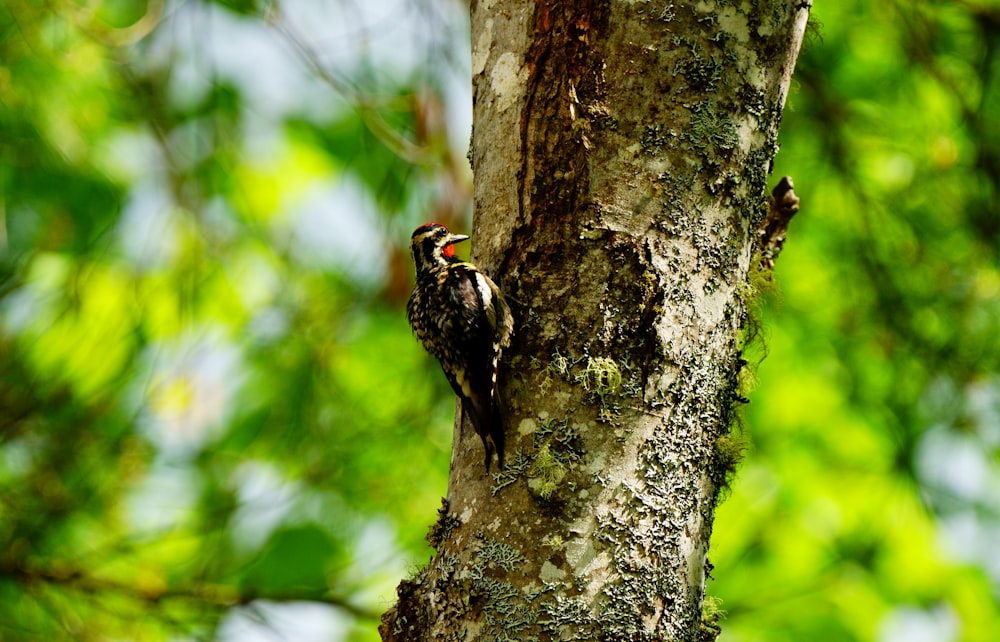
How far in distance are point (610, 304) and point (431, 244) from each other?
1657 mm

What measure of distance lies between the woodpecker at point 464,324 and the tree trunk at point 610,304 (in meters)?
0.05

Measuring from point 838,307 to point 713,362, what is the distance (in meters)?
3.24

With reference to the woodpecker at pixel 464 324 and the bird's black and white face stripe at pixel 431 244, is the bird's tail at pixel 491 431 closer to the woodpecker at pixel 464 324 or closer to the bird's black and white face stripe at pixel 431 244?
the woodpecker at pixel 464 324

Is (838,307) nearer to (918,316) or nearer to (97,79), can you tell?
(918,316)

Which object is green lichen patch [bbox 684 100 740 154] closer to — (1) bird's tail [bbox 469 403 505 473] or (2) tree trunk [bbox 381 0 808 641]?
(2) tree trunk [bbox 381 0 808 641]

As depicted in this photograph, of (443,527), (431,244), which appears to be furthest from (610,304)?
(431,244)

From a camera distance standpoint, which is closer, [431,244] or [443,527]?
[443,527]

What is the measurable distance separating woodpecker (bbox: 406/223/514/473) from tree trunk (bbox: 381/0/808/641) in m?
0.05

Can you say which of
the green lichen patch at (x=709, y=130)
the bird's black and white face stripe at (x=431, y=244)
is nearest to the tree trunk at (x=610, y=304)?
the green lichen patch at (x=709, y=130)

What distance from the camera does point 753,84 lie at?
7.58 ft

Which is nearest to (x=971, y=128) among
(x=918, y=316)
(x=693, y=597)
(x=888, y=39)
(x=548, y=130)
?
(x=888, y=39)

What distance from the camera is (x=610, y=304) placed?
2.13 metres

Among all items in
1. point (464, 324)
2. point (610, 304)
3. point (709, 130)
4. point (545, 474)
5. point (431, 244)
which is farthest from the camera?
point (431, 244)

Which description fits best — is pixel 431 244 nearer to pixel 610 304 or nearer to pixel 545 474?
pixel 610 304
